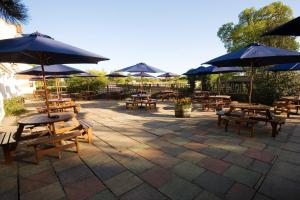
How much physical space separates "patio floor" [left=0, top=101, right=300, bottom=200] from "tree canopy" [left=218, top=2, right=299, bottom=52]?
14.0 meters

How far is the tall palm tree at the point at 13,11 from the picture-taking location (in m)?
4.51

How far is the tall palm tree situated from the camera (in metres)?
4.51

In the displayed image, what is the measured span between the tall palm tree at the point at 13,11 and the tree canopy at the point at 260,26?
16.5 metres

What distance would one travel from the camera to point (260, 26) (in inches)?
591

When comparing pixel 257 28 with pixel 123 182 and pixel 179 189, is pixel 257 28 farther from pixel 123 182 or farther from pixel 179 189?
pixel 123 182

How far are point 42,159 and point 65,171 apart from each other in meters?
0.82

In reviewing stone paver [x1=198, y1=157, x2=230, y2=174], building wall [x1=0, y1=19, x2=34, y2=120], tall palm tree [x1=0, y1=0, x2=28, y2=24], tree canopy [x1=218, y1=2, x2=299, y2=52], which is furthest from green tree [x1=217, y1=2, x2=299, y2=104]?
building wall [x1=0, y1=19, x2=34, y2=120]

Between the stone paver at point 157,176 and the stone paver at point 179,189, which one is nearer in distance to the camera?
the stone paver at point 179,189

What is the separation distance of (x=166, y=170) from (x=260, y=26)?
17125mm

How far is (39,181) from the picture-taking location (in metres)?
2.62

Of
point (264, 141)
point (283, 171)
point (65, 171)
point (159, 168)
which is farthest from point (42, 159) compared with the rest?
point (264, 141)

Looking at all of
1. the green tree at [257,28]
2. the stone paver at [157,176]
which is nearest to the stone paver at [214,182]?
the stone paver at [157,176]

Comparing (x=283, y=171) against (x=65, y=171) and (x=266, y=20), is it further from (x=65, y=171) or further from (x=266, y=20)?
(x=266, y=20)

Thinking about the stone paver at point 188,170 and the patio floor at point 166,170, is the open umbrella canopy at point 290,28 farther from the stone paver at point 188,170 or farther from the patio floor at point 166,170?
the stone paver at point 188,170
